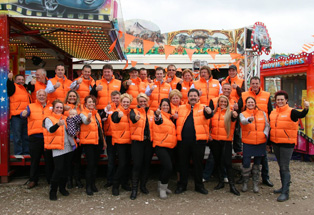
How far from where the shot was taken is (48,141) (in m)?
4.11

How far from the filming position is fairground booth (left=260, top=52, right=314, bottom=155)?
284 inches

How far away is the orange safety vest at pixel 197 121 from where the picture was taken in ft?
13.9

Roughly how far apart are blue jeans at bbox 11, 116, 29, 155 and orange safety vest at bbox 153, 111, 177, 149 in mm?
2809

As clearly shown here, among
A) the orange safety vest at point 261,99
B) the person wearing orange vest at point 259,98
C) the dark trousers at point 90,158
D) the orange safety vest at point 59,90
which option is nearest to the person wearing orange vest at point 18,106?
the orange safety vest at point 59,90

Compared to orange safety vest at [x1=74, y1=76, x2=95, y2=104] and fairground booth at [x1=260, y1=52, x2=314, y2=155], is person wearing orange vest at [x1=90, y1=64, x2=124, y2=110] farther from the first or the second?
fairground booth at [x1=260, y1=52, x2=314, y2=155]

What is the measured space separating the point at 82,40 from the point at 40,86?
192 centimetres

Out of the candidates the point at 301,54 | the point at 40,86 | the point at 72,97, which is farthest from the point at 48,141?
the point at 301,54

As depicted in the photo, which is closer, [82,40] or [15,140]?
[15,140]

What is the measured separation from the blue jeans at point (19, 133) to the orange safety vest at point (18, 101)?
144 mm

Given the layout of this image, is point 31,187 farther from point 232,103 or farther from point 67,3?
point 232,103

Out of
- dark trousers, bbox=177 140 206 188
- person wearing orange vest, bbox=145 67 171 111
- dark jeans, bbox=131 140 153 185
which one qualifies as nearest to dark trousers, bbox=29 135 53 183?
dark jeans, bbox=131 140 153 185

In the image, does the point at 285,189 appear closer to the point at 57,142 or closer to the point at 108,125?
the point at 108,125

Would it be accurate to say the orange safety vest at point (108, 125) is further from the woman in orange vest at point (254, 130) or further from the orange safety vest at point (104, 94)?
the woman in orange vest at point (254, 130)

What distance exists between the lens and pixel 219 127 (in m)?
4.46
